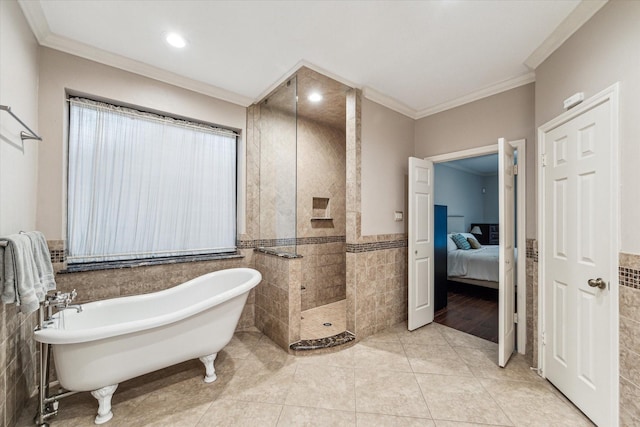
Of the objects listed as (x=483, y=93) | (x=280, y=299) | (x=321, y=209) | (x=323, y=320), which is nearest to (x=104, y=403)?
(x=280, y=299)

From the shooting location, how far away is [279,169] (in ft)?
9.36

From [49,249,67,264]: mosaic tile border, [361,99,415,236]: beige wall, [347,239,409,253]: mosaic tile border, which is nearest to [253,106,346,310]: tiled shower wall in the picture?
[347,239,409,253]: mosaic tile border

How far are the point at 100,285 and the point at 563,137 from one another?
382 cm

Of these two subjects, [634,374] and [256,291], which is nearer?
[634,374]

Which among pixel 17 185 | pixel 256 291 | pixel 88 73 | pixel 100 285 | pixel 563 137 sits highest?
pixel 88 73

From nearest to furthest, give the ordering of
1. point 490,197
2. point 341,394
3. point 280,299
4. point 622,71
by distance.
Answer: point 622,71, point 341,394, point 280,299, point 490,197

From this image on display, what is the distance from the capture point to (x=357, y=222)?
2686 millimetres

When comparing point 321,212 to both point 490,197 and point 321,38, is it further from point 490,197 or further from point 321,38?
point 490,197

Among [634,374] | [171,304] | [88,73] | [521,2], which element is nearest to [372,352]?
[634,374]

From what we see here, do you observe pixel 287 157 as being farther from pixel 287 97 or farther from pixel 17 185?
pixel 17 185

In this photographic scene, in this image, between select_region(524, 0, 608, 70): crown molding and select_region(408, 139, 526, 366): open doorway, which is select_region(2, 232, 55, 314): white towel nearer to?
select_region(408, 139, 526, 366): open doorway

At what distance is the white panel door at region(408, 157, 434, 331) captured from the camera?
2945mm

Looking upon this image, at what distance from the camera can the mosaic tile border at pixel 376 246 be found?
8.81 feet

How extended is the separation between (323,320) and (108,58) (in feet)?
11.0
